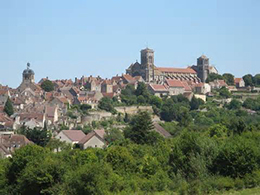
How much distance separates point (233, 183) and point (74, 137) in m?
29.8

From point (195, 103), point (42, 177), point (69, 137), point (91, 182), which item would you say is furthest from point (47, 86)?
point (91, 182)

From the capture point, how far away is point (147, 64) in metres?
104

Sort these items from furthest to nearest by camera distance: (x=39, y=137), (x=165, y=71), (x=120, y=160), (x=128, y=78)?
(x=165, y=71)
(x=128, y=78)
(x=39, y=137)
(x=120, y=160)

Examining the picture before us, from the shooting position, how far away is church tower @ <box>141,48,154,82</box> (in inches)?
4021

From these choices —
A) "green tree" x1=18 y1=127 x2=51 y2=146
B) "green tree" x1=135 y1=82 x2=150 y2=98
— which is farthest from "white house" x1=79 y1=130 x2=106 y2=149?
"green tree" x1=135 y1=82 x2=150 y2=98

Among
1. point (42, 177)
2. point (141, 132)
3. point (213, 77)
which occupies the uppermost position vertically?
point (213, 77)

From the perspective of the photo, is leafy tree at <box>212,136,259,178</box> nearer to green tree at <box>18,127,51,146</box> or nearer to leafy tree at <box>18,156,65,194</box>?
leafy tree at <box>18,156,65,194</box>

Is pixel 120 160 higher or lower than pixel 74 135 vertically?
lower

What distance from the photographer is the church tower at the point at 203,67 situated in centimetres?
10956

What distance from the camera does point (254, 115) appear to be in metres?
82.0

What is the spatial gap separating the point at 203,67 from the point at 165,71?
718cm

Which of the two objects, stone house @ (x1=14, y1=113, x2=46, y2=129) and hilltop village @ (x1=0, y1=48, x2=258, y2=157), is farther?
stone house @ (x1=14, y1=113, x2=46, y2=129)

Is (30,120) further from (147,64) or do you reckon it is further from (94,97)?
(147,64)

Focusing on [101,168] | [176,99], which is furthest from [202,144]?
[176,99]
